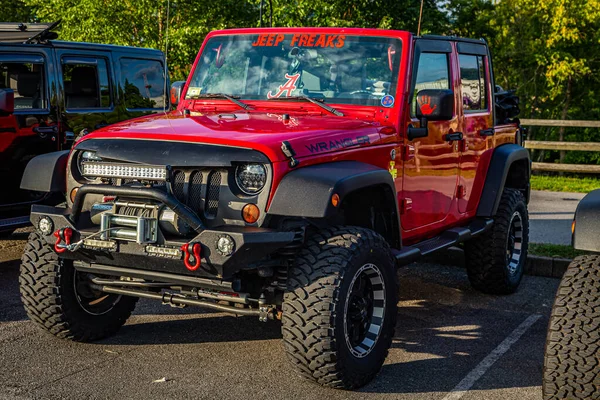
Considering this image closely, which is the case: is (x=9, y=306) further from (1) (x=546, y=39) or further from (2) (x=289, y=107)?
(1) (x=546, y=39)

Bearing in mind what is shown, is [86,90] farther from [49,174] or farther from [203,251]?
[203,251]

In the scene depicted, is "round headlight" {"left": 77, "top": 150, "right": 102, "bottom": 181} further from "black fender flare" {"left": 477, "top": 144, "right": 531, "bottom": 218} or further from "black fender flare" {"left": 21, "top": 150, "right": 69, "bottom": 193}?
"black fender flare" {"left": 477, "top": 144, "right": 531, "bottom": 218}

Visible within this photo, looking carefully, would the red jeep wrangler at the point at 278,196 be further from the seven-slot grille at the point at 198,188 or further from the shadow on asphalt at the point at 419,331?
the shadow on asphalt at the point at 419,331

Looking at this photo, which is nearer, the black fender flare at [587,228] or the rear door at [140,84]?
the black fender flare at [587,228]

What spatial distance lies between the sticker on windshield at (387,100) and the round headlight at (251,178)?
146 cm

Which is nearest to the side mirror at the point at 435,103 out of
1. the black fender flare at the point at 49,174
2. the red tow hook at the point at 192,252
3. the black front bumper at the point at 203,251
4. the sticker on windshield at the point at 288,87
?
the sticker on windshield at the point at 288,87

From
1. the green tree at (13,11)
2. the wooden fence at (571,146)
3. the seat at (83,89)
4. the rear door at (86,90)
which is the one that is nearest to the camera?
the rear door at (86,90)

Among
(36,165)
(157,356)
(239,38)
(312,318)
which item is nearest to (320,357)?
(312,318)

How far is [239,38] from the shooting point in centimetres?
652

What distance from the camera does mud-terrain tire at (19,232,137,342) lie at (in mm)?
5391

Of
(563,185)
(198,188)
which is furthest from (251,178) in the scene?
(563,185)

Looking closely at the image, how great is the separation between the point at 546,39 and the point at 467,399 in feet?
88.5

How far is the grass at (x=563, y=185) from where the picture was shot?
607 inches

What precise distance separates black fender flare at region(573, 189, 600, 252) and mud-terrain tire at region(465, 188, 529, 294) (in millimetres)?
3005
